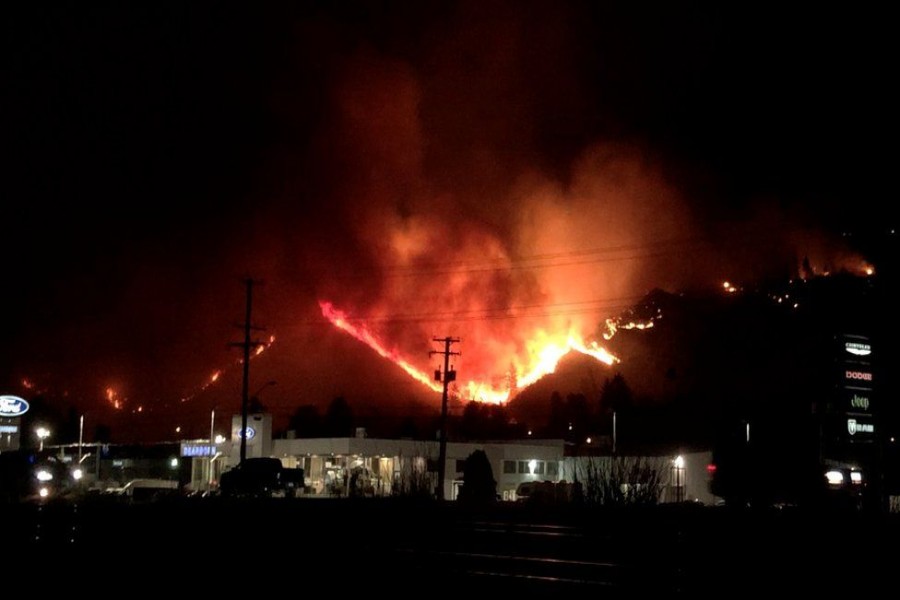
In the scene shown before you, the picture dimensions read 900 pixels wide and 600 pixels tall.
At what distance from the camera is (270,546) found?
25.3 metres

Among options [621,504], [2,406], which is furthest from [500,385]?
[621,504]

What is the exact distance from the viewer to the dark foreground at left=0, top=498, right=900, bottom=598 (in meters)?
19.2

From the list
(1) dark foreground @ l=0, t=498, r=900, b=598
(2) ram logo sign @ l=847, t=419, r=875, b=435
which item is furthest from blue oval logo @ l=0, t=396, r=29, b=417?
(2) ram logo sign @ l=847, t=419, r=875, b=435

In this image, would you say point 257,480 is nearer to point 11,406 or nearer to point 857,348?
point 11,406

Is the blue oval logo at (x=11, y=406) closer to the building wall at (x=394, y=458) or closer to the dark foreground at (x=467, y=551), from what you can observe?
the building wall at (x=394, y=458)

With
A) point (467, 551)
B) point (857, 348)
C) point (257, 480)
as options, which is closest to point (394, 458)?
point (257, 480)

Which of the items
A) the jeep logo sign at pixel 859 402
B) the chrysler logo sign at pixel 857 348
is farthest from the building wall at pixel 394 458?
the chrysler logo sign at pixel 857 348

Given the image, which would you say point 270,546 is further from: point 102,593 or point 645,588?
point 645,588

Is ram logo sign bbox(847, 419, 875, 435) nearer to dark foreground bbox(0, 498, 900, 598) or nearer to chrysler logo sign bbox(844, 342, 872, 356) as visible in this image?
chrysler logo sign bbox(844, 342, 872, 356)

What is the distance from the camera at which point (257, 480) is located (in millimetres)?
53375

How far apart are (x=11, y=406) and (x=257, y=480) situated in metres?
22.8

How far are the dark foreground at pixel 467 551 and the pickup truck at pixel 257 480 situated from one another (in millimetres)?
19912

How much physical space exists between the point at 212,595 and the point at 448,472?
185 ft

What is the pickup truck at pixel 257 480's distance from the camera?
2064 inches
